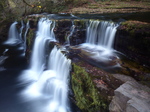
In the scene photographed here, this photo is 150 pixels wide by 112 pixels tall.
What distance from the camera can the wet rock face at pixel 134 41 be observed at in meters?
6.09

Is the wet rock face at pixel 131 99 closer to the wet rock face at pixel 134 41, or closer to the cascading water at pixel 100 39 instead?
the wet rock face at pixel 134 41

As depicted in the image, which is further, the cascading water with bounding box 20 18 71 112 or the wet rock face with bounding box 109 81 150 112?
the cascading water with bounding box 20 18 71 112

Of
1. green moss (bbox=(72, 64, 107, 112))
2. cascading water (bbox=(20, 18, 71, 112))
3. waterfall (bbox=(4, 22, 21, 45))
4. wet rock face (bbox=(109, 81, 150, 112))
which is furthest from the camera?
waterfall (bbox=(4, 22, 21, 45))

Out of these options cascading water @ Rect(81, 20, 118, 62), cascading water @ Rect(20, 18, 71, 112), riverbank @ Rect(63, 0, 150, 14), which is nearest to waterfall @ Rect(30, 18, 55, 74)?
cascading water @ Rect(20, 18, 71, 112)

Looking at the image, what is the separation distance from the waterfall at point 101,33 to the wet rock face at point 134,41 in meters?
0.48

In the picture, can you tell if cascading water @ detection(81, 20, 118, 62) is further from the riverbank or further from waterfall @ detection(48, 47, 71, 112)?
the riverbank

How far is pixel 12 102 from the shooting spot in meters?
7.02

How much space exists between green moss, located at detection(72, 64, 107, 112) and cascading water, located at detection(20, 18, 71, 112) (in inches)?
31.4

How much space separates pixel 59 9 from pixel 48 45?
1048cm

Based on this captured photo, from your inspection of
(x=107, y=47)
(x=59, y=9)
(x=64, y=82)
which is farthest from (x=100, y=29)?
(x=59, y=9)

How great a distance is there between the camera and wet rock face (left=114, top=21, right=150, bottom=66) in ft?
20.0

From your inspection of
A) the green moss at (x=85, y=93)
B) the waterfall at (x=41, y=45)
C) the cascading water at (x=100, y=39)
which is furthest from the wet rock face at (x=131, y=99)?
the waterfall at (x=41, y=45)

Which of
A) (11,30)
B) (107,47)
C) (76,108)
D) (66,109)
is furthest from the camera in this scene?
(11,30)

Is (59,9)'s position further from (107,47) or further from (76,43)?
(107,47)
